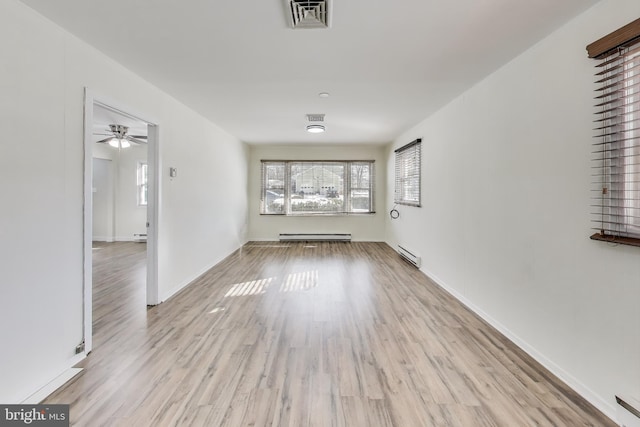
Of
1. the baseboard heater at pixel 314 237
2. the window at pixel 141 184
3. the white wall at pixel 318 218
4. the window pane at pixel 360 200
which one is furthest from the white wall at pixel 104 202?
the window pane at pixel 360 200

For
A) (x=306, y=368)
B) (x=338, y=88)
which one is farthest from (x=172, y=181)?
(x=306, y=368)

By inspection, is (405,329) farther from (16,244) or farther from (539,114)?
(16,244)

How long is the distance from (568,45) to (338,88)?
1922 millimetres

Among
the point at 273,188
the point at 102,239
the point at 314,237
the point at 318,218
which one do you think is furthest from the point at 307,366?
the point at 102,239

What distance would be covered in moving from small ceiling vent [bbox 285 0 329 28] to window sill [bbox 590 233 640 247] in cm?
212

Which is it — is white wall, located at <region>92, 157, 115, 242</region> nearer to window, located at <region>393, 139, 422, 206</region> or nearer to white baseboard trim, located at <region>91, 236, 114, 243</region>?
white baseboard trim, located at <region>91, 236, 114, 243</region>

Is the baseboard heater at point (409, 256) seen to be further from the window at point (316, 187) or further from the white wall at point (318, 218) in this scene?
the window at point (316, 187)

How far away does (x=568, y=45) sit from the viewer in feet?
6.34

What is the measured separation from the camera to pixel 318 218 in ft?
24.5

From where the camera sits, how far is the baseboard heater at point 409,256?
484 centimetres

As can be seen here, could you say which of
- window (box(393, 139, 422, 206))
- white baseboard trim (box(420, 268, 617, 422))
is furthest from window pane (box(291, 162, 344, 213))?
white baseboard trim (box(420, 268, 617, 422))

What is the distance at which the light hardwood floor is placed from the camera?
1.66 metres

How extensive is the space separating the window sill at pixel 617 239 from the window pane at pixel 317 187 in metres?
5.86

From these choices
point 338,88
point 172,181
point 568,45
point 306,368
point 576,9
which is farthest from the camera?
point 172,181
